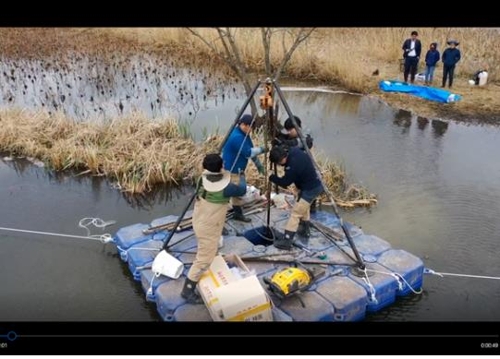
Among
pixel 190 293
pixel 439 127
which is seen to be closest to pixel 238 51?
pixel 439 127

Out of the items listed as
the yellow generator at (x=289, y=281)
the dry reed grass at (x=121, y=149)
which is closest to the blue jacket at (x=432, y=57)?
the dry reed grass at (x=121, y=149)

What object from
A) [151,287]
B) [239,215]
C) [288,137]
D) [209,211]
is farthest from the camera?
[239,215]

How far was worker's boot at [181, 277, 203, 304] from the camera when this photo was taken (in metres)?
5.13

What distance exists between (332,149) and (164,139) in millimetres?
3597

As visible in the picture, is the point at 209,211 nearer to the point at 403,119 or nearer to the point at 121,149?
the point at 121,149

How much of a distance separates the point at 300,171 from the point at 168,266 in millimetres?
1977

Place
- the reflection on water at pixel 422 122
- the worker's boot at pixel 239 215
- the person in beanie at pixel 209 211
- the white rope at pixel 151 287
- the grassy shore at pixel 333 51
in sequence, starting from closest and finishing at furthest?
the person in beanie at pixel 209 211
the white rope at pixel 151 287
the worker's boot at pixel 239 215
the reflection on water at pixel 422 122
the grassy shore at pixel 333 51

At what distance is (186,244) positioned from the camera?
20.4 ft

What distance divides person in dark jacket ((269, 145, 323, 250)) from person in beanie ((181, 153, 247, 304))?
2.60 feet

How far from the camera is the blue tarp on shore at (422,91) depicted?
12.3 meters

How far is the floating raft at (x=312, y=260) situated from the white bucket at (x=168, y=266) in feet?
0.25

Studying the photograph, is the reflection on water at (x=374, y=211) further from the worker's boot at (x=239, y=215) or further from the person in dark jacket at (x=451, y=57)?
the person in dark jacket at (x=451, y=57)

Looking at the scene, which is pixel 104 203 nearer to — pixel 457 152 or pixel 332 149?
pixel 332 149

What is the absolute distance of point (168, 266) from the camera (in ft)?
18.1
